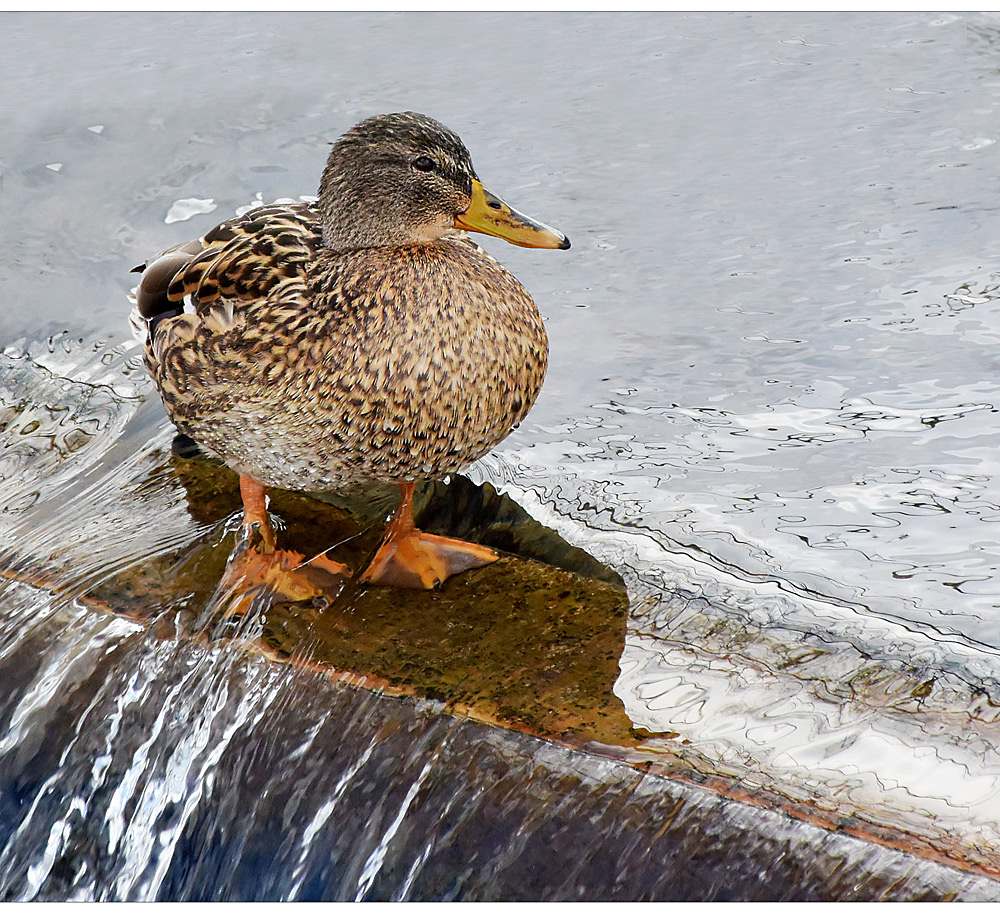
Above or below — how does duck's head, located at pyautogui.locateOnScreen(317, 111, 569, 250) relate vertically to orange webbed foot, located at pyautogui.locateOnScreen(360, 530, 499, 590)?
above

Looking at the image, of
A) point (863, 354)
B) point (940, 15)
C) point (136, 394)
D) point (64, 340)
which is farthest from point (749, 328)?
point (940, 15)

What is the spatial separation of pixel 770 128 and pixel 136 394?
3.07 meters

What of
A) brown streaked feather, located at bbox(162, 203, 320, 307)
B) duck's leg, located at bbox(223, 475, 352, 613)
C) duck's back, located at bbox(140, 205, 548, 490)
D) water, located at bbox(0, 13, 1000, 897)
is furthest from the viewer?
duck's leg, located at bbox(223, 475, 352, 613)

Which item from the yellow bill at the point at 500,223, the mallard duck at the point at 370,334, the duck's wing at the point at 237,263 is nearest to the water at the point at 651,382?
the mallard duck at the point at 370,334

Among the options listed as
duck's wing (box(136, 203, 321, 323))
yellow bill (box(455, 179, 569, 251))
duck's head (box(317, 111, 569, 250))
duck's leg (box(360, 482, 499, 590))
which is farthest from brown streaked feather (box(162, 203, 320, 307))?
duck's leg (box(360, 482, 499, 590))

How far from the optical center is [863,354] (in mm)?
4074

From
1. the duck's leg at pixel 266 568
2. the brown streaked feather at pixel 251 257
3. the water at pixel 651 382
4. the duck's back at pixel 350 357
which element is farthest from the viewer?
the duck's leg at pixel 266 568

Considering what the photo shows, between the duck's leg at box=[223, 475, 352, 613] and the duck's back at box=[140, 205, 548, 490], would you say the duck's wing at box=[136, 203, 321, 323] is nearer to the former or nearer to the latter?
the duck's back at box=[140, 205, 548, 490]

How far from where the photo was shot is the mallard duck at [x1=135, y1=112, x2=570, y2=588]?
2906 mm

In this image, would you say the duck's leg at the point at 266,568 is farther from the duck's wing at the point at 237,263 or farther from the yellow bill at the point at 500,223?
the yellow bill at the point at 500,223

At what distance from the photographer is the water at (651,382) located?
2725mm

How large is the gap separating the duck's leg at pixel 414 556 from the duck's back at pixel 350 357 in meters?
0.24

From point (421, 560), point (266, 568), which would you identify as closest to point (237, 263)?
point (266, 568)

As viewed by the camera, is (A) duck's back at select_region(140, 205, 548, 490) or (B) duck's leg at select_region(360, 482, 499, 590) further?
(B) duck's leg at select_region(360, 482, 499, 590)
